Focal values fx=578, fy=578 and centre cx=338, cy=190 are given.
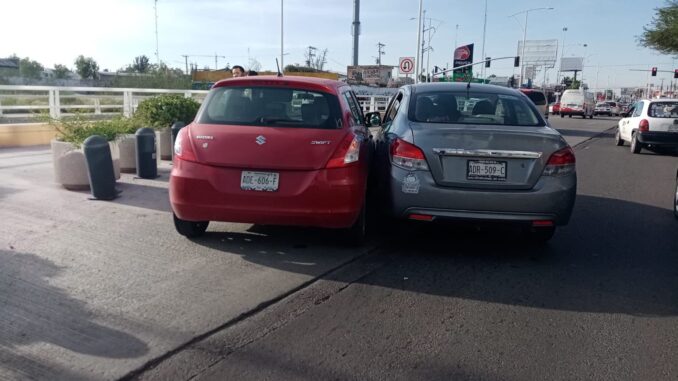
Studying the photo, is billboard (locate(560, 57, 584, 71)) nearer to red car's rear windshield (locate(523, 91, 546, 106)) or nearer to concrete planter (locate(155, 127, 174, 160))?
red car's rear windshield (locate(523, 91, 546, 106))

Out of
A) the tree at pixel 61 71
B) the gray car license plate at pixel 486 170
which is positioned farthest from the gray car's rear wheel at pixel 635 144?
the tree at pixel 61 71

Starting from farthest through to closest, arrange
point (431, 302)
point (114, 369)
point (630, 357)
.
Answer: point (431, 302), point (630, 357), point (114, 369)

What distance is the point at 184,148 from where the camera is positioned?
5398 millimetres

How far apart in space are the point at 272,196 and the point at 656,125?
15.0 m

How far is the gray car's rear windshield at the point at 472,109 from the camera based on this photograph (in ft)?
20.2

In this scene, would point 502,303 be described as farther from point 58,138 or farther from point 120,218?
point 58,138

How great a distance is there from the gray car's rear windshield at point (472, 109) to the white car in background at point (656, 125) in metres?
11.9

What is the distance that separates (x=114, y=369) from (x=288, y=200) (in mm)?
2246

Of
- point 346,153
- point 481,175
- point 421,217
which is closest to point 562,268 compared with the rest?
point 481,175

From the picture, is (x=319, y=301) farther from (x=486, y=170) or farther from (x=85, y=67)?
(x=85, y=67)

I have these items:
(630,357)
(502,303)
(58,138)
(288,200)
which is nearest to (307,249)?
(288,200)

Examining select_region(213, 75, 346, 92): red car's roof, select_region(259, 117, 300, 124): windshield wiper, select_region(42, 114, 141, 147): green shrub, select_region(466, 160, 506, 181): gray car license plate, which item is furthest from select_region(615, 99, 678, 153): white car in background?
select_region(259, 117, 300, 124): windshield wiper

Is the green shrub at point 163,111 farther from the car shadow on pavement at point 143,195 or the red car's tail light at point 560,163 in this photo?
the red car's tail light at point 560,163

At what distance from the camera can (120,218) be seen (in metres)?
6.68
